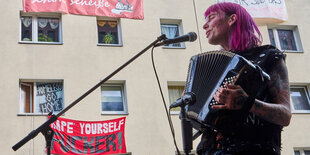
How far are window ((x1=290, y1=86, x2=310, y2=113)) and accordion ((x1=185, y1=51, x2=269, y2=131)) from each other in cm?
1430

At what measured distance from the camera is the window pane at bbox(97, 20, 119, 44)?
1558cm

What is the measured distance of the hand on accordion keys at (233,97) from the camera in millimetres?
2404

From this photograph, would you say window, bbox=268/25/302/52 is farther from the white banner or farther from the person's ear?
the person's ear

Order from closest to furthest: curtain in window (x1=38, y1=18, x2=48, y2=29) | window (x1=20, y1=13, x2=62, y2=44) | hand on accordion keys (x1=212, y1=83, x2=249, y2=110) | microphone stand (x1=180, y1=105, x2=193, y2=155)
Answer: hand on accordion keys (x1=212, y1=83, x2=249, y2=110), microphone stand (x1=180, y1=105, x2=193, y2=155), window (x1=20, y1=13, x2=62, y2=44), curtain in window (x1=38, y1=18, x2=48, y2=29)

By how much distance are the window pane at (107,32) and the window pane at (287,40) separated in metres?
6.57

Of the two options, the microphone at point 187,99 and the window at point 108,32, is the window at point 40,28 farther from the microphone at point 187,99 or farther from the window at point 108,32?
the microphone at point 187,99

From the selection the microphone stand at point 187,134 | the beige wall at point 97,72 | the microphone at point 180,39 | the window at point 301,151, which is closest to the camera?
the microphone stand at point 187,134

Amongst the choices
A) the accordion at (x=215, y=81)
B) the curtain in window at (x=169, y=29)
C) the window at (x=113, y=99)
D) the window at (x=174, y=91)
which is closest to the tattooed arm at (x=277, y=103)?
the accordion at (x=215, y=81)

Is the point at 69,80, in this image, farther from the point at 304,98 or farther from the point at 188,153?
the point at 188,153

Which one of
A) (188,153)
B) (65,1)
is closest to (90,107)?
(65,1)

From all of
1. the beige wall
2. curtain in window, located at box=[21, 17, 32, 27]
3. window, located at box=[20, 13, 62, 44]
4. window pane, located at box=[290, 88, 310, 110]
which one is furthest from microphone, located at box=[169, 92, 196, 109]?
window pane, located at box=[290, 88, 310, 110]

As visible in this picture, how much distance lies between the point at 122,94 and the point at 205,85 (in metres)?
12.2

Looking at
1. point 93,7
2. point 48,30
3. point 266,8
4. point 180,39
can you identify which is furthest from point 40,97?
point 180,39

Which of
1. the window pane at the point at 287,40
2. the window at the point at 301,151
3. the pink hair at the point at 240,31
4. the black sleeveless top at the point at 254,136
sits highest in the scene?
the window pane at the point at 287,40
